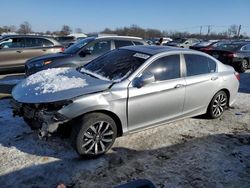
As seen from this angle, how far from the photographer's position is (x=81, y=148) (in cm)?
396

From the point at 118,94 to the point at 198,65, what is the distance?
6.78 ft

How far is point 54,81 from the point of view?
438cm

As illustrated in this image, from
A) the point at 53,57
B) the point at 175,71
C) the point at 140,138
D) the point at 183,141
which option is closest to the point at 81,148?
the point at 140,138

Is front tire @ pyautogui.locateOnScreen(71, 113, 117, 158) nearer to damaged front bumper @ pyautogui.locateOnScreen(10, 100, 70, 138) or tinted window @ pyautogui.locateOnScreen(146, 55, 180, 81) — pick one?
damaged front bumper @ pyautogui.locateOnScreen(10, 100, 70, 138)

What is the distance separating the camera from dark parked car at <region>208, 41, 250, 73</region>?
41.5 feet

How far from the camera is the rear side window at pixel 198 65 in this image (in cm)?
525

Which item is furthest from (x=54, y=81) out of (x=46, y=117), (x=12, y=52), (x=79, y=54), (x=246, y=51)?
(x=246, y=51)

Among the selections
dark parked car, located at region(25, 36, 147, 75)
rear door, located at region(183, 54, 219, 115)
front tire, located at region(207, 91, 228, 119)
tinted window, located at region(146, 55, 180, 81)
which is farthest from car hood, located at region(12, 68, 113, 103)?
dark parked car, located at region(25, 36, 147, 75)

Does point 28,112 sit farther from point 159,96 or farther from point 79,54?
point 79,54

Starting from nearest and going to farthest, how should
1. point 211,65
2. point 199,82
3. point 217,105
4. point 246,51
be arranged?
point 199,82 < point 211,65 < point 217,105 < point 246,51

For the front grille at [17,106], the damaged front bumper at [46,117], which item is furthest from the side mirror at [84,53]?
the damaged front bumper at [46,117]

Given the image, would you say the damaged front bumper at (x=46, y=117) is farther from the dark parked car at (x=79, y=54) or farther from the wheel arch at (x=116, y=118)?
the dark parked car at (x=79, y=54)

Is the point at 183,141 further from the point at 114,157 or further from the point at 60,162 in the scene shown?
the point at 60,162

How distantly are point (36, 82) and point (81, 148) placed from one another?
1373mm
